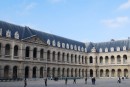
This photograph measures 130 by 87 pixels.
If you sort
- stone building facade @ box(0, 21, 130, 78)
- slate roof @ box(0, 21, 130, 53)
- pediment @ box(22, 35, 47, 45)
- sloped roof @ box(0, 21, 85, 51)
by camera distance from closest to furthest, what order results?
stone building facade @ box(0, 21, 130, 78)
sloped roof @ box(0, 21, 85, 51)
slate roof @ box(0, 21, 130, 53)
pediment @ box(22, 35, 47, 45)

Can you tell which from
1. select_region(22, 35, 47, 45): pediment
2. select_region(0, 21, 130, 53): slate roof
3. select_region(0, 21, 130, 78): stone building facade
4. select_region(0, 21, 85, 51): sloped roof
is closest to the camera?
select_region(0, 21, 130, 78): stone building facade

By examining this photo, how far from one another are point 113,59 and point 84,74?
41.0 ft

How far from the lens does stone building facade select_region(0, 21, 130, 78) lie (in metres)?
63.6

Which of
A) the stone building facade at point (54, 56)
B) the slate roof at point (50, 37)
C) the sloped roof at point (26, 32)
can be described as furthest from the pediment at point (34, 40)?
the sloped roof at point (26, 32)

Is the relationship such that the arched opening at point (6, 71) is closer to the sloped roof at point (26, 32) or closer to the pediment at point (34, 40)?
the sloped roof at point (26, 32)

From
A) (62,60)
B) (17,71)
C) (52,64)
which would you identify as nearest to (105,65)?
(62,60)

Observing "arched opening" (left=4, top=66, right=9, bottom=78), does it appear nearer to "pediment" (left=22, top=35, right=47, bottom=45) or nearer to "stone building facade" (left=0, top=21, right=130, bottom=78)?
"stone building facade" (left=0, top=21, right=130, bottom=78)

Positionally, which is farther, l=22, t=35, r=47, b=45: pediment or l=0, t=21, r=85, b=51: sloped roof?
l=22, t=35, r=47, b=45: pediment

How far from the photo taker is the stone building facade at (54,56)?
63625 mm

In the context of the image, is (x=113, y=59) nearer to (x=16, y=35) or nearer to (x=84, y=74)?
(x=84, y=74)

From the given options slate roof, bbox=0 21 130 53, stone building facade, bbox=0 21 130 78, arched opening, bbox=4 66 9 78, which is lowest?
arched opening, bbox=4 66 9 78

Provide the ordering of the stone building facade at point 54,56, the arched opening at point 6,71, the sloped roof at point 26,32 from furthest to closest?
the sloped roof at point 26,32 < the stone building facade at point 54,56 < the arched opening at point 6,71

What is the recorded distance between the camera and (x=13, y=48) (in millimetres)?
64000

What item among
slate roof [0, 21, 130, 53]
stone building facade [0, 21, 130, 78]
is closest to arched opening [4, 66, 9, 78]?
stone building facade [0, 21, 130, 78]
